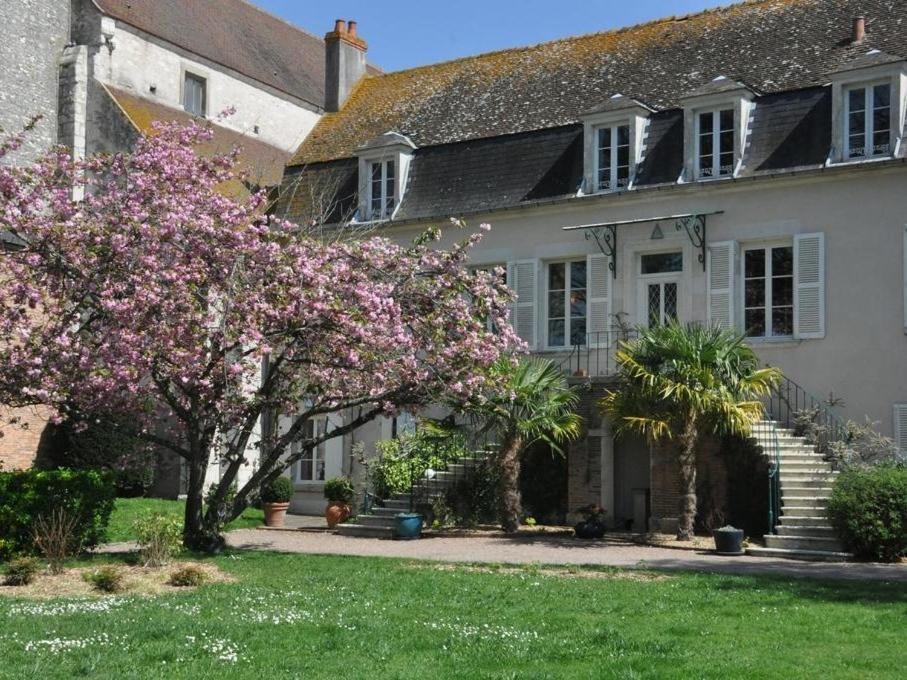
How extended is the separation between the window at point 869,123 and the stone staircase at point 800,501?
15.2ft

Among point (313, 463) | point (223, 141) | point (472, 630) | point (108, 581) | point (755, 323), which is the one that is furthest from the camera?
point (223, 141)

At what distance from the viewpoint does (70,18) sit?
2673cm

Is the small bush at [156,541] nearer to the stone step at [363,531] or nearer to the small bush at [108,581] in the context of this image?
the small bush at [108,581]

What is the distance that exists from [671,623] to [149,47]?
21.9 meters

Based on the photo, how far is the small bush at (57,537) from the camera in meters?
12.7

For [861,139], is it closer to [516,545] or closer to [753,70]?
[753,70]

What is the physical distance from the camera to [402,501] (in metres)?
20.4

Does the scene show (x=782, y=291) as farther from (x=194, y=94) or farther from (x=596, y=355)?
(x=194, y=94)

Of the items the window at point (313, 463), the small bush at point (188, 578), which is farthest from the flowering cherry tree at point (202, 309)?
the window at point (313, 463)

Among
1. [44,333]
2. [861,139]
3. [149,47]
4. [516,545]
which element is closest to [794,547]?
[516,545]

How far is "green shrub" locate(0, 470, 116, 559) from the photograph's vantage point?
14.1 metres

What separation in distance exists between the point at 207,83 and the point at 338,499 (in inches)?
469

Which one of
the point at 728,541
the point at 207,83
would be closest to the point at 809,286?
the point at 728,541

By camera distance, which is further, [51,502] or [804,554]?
[804,554]
